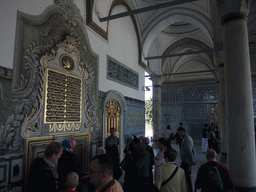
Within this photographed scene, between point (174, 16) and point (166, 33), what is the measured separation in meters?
3.01

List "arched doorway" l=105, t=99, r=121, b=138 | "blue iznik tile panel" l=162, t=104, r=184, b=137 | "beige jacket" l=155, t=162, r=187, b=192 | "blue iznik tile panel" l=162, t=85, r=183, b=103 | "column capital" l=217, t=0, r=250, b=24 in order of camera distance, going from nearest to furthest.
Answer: "beige jacket" l=155, t=162, r=187, b=192 → "column capital" l=217, t=0, r=250, b=24 → "arched doorway" l=105, t=99, r=121, b=138 → "blue iznik tile panel" l=162, t=104, r=184, b=137 → "blue iznik tile panel" l=162, t=85, r=183, b=103

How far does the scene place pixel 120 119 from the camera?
242 inches

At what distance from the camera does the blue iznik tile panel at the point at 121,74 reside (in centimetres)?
569

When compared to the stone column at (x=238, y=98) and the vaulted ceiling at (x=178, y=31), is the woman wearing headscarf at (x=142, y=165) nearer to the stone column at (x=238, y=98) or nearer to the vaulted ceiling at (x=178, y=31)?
the stone column at (x=238, y=98)

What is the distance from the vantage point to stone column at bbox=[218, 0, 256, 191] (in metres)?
3.42

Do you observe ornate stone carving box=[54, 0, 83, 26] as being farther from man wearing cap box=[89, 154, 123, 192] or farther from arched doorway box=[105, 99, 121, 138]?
man wearing cap box=[89, 154, 123, 192]

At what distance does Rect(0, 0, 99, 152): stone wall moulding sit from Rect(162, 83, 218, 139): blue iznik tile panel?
11.1 meters

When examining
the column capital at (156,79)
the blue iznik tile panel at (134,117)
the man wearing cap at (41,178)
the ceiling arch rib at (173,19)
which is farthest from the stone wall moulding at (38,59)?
the column capital at (156,79)

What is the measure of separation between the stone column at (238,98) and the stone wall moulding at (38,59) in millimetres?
2980

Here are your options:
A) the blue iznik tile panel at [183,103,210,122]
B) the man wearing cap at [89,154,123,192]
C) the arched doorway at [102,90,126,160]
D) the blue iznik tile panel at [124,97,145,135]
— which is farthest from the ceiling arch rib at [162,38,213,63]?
the man wearing cap at [89,154,123,192]

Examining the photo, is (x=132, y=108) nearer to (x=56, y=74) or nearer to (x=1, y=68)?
(x=56, y=74)

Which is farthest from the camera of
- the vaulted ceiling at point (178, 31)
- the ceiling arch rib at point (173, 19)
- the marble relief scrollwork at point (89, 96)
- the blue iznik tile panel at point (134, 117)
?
the ceiling arch rib at point (173, 19)

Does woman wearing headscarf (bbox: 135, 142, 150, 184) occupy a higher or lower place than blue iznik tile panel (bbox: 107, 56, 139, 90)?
lower

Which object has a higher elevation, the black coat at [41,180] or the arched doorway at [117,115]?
the arched doorway at [117,115]
